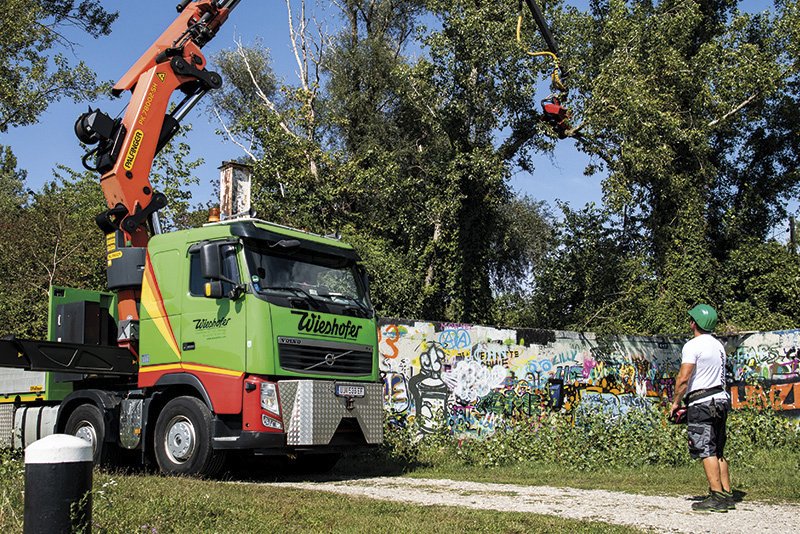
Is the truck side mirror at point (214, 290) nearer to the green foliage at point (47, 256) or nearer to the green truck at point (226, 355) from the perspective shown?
the green truck at point (226, 355)

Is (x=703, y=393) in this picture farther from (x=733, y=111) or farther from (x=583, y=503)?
(x=733, y=111)

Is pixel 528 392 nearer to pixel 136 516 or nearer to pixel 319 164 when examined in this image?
pixel 136 516

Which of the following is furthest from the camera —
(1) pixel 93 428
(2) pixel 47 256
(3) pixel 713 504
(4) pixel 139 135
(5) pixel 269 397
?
(2) pixel 47 256

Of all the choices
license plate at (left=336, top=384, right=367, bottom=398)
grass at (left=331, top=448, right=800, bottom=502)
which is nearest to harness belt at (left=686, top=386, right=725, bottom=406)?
grass at (left=331, top=448, right=800, bottom=502)

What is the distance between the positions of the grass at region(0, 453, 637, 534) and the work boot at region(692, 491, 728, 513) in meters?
1.41

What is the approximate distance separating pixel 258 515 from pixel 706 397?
4411mm

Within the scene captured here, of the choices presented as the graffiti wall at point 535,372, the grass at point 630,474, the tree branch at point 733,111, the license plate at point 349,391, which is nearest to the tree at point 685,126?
the tree branch at point 733,111

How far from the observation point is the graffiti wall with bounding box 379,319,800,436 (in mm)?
15461

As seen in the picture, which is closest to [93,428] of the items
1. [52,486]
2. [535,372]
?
[52,486]

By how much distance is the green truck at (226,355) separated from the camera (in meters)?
10.1

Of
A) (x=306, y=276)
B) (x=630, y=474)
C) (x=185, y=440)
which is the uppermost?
(x=306, y=276)

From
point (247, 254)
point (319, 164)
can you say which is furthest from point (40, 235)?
point (247, 254)

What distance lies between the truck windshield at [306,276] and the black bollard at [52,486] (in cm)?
544

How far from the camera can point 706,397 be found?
800 centimetres
